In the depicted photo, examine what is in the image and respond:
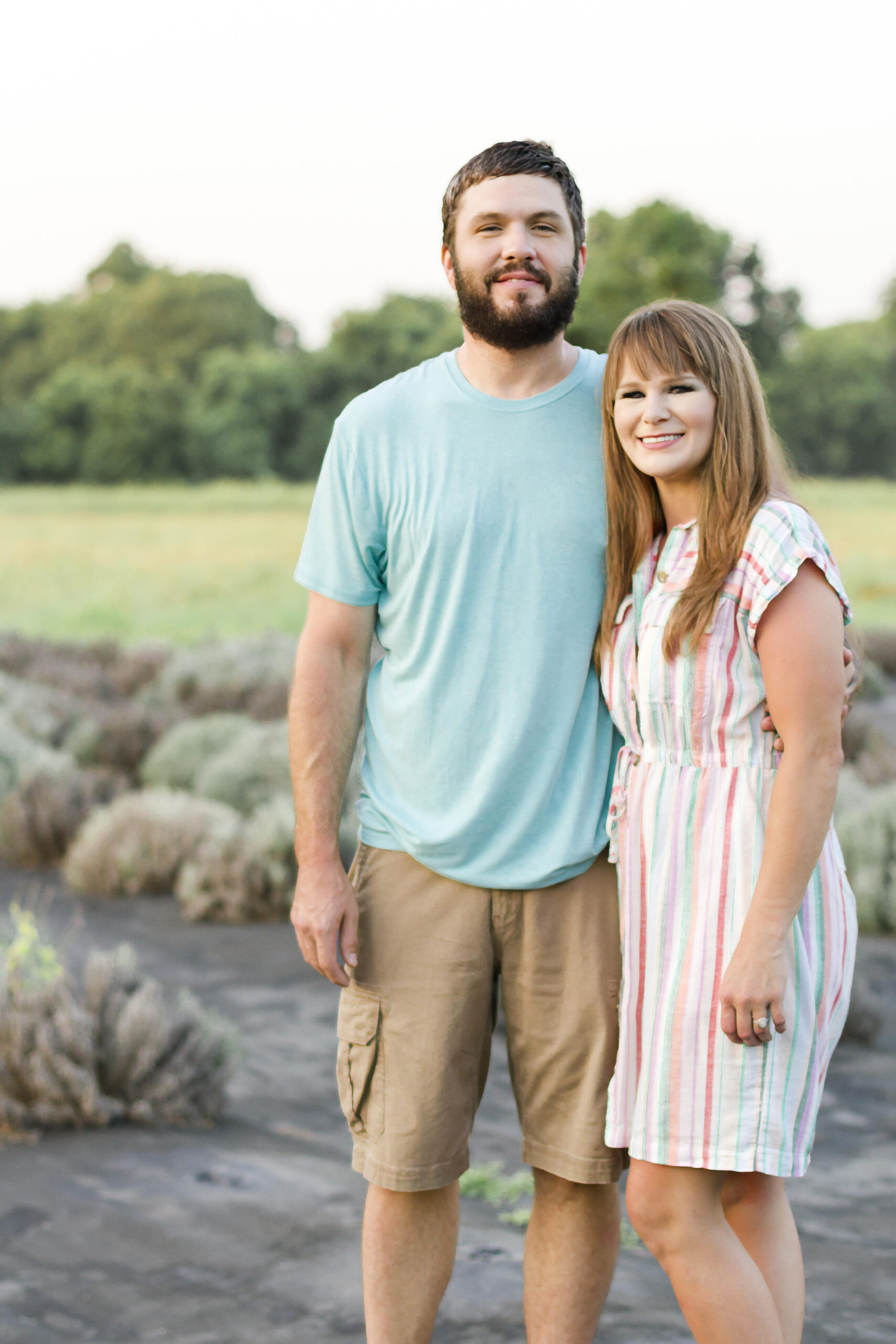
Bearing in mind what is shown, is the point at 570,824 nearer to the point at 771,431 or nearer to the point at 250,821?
the point at 771,431

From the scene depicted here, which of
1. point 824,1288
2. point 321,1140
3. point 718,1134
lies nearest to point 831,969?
point 718,1134

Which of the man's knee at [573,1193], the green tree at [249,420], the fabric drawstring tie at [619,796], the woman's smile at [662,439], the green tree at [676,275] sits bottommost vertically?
the man's knee at [573,1193]

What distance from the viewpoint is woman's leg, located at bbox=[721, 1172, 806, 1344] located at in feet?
7.11

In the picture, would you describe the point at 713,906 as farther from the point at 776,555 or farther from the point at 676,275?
the point at 676,275

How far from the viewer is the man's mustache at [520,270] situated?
90.1 inches

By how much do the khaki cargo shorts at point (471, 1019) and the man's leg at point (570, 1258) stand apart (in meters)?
0.07

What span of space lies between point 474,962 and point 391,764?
15.3 inches

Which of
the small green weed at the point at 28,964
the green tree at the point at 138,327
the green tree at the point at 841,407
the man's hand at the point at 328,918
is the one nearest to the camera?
A: the man's hand at the point at 328,918

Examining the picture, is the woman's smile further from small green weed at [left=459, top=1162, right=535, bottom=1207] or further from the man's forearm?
small green weed at [left=459, top=1162, right=535, bottom=1207]

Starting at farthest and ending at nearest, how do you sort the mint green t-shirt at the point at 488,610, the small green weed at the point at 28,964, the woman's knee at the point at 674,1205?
the small green weed at the point at 28,964, the mint green t-shirt at the point at 488,610, the woman's knee at the point at 674,1205

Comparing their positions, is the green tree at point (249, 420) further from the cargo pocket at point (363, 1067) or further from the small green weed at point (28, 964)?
the cargo pocket at point (363, 1067)

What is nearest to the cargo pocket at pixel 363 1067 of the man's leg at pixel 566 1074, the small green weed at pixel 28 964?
the man's leg at pixel 566 1074

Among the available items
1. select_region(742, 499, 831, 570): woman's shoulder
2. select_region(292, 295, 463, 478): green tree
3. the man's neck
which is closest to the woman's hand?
select_region(742, 499, 831, 570): woman's shoulder

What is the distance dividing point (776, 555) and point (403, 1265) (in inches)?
57.1
